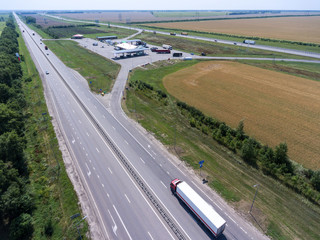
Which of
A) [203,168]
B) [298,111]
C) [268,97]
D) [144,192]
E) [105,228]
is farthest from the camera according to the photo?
[268,97]

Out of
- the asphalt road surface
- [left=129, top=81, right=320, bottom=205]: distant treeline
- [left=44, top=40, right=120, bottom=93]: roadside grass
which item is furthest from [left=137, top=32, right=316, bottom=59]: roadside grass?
the asphalt road surface

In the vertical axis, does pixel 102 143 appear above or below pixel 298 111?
below

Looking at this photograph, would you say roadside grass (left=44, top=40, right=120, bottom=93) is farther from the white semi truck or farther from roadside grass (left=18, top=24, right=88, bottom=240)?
the white semi truck

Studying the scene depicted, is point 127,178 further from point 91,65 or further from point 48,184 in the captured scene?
point 91,65

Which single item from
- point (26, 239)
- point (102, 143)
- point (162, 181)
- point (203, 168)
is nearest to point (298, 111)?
point (203, 168)

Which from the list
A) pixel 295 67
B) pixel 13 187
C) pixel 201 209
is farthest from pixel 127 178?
pixel 295 67

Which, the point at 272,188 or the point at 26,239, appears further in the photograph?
the point at 272,188

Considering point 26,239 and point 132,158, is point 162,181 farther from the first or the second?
point 26,239
